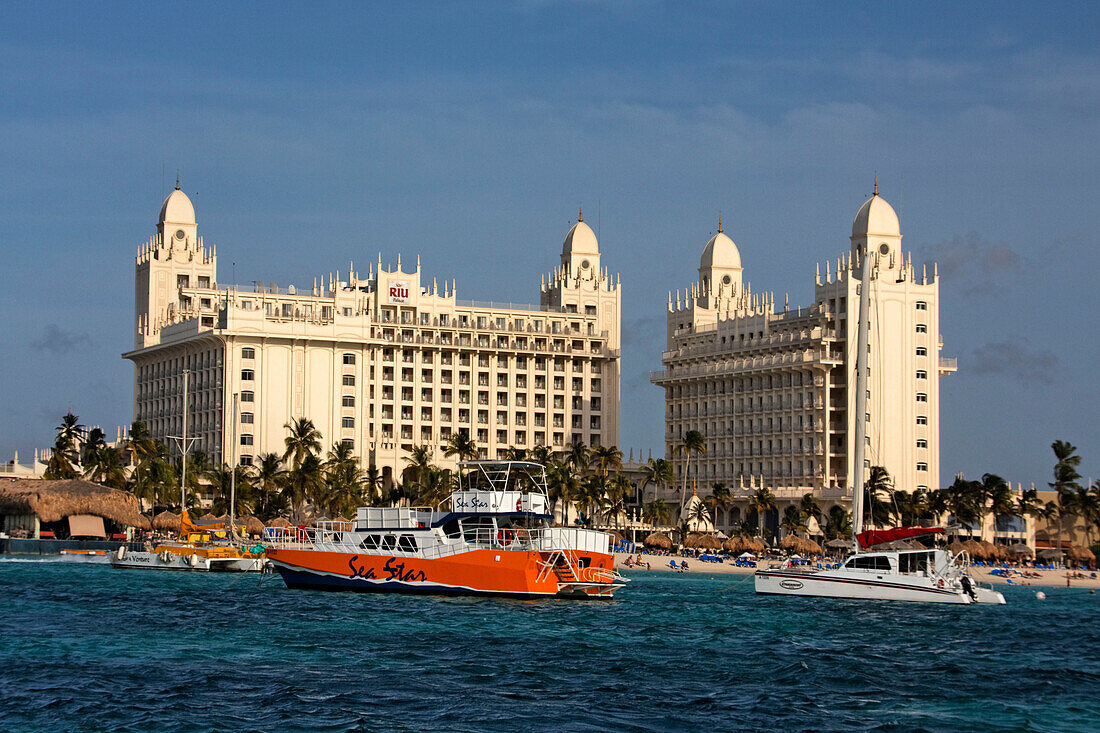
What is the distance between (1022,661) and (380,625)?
24.4 m

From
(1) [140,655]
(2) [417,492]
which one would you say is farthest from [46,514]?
(1) [140,655]

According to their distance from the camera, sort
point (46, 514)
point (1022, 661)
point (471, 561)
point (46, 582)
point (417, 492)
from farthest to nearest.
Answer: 1. point (417, 492)
2. point (46, 514)
3. point (46, 582)
4. point (471, 561)
5. point (1022, 661)

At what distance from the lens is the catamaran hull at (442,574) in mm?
75500

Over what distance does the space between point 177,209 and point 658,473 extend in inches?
2636

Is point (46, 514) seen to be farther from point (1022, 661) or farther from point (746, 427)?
point (1022, 661)

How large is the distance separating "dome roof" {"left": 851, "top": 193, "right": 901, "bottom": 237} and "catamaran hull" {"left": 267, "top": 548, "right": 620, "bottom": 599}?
287 feet

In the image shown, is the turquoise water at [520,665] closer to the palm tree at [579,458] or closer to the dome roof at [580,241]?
the palm tree at [579,458]

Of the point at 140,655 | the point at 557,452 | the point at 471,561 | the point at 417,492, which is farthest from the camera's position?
the point at 557,452

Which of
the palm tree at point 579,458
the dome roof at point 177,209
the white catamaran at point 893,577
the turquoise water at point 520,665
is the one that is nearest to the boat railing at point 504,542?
the turquoise water at point 520,665

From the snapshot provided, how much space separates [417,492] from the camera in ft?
510

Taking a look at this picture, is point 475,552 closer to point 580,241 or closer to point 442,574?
point 442,574

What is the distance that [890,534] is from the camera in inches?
3287

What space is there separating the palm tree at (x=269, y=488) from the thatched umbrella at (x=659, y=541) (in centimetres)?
3492

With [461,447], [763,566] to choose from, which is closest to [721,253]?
[461,447]
